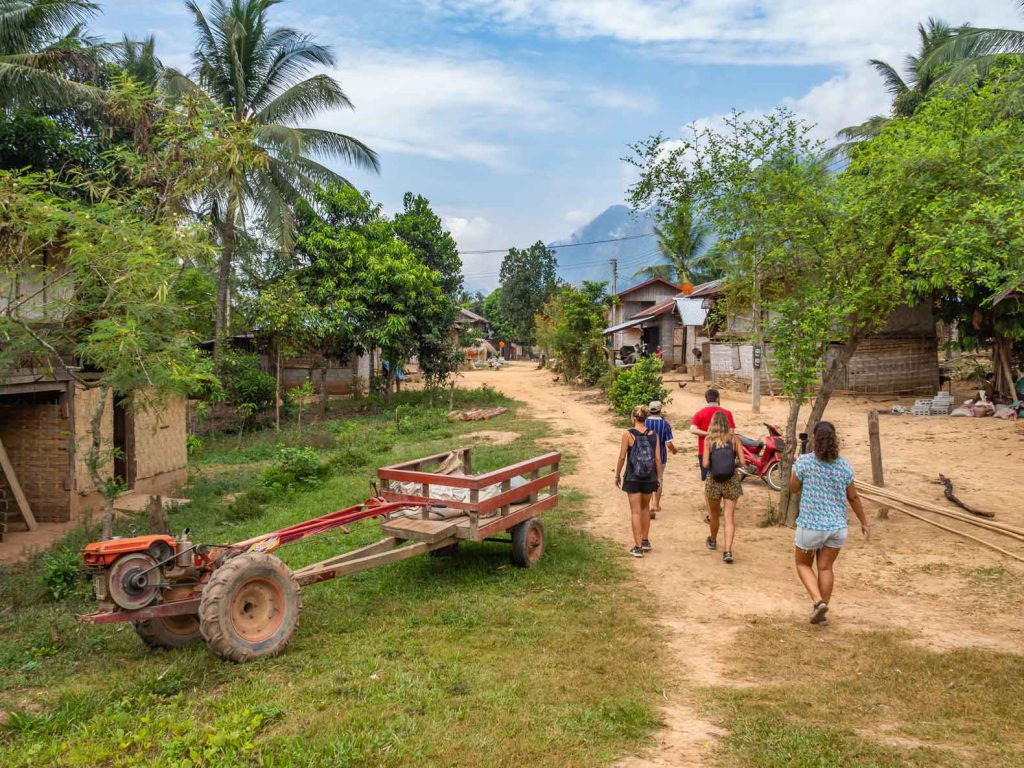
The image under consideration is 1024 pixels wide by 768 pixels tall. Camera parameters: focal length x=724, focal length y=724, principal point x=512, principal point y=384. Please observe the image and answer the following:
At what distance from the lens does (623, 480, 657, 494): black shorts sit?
7793 mm

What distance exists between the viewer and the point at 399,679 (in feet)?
15.7

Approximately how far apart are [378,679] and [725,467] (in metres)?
4.54

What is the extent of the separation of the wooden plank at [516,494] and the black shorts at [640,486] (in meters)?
0.81

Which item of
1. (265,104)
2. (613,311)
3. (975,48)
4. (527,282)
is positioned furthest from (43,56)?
(527,282)

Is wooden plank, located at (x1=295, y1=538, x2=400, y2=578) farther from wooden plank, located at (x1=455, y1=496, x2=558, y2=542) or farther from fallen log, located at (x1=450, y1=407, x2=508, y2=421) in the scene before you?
fallen log, located at (x1=450, y1=407, x2=508, y2=421)

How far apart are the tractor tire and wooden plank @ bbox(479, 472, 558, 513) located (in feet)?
8.29

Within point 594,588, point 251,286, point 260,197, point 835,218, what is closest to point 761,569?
point 594,588

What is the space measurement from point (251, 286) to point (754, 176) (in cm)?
2171

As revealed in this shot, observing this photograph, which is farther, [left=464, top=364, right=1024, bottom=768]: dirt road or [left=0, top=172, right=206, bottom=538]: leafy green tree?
[left=0, top=172, right=206, bottom=538]: leafy green tree

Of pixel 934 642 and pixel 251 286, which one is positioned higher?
pixel 251 286

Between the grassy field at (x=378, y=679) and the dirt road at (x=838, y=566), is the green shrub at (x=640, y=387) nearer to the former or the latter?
the dirt road at (x=838, y=566)

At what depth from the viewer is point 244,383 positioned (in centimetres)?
2062

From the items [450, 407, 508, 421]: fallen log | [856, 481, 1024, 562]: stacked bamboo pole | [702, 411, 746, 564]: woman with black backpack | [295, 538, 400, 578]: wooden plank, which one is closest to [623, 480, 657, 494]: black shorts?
[702, 411, 746, 564]: woman with black backpack

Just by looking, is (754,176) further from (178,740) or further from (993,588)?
(178,740)
